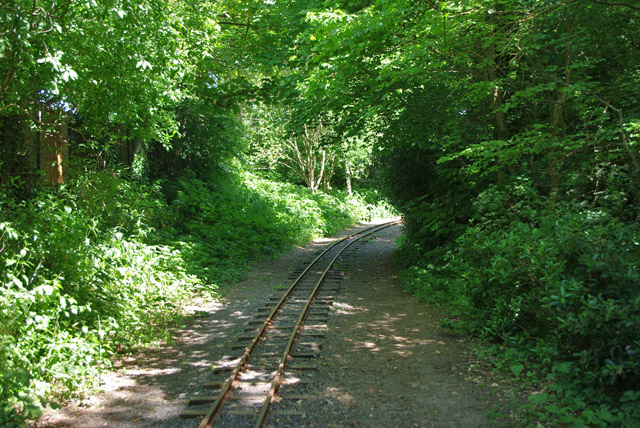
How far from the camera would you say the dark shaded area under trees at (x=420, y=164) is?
16.1 feet

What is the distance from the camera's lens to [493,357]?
20.7 ft

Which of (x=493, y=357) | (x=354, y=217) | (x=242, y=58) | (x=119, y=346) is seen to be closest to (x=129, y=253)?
(x=119, y=346)

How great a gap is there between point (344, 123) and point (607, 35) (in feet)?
18.7

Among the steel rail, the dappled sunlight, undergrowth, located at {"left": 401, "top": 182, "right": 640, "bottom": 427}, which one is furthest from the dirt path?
undergrowth, located at {"left": 401, "top": 182, "right": 640, "bottom": 427}

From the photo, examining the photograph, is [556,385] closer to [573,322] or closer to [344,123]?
[573,322]

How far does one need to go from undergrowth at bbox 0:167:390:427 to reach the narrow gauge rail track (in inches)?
59.9

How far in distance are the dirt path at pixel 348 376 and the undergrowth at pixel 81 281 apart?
403 mm

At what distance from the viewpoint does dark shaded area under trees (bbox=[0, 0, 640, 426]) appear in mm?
4902

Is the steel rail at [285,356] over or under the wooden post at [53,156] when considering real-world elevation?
under

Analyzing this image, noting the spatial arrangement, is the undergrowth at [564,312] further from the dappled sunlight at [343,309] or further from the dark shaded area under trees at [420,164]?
the dappled sunlight at [343,309]

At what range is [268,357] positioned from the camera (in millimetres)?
6473

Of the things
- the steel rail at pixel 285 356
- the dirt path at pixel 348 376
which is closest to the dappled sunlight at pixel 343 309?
the dirt path at pixel 348 376

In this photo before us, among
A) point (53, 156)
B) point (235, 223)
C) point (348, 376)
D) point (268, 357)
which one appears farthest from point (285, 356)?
point (235, 223)

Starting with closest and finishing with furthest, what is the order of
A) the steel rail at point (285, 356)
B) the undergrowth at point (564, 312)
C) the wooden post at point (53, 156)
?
the undergrowth at point (564, 312)
the steel rail at point (285, 356)
the wooden post at point (53, 156)
